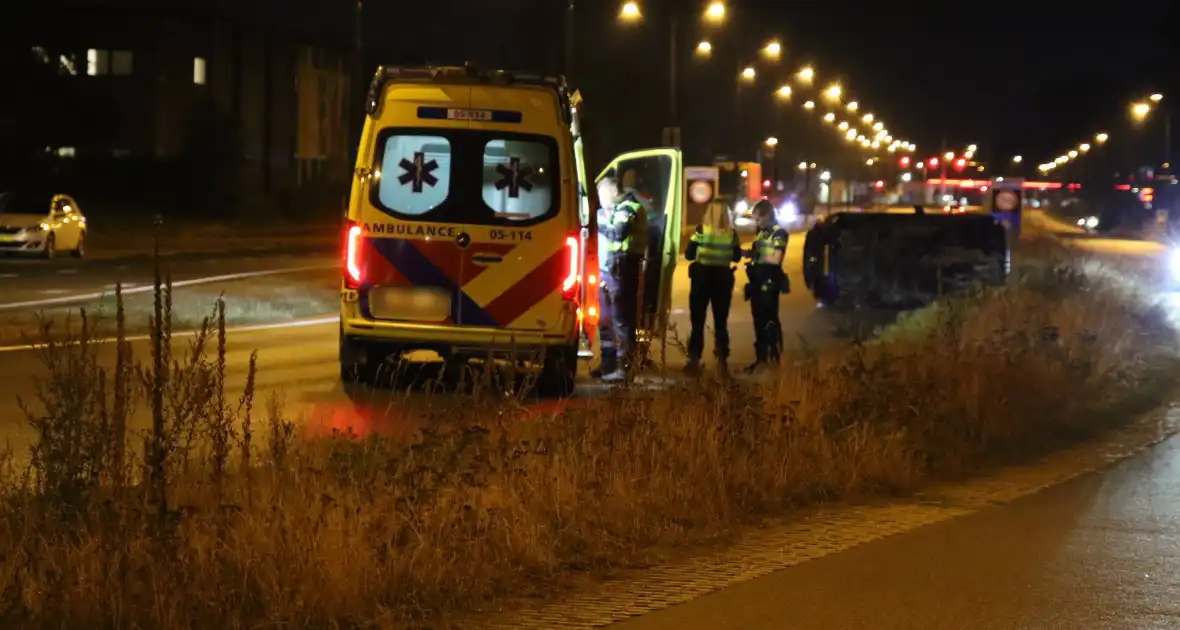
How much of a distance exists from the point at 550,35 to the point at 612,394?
5970 cm

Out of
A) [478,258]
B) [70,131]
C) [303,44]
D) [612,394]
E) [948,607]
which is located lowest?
[948,607]

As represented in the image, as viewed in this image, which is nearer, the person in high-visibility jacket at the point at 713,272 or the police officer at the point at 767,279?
the person in high-visibility jacket at the point at 713,272

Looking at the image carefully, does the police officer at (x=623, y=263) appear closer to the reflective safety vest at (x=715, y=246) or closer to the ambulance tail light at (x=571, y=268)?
the reflective safety vest at (x=715, y=246)

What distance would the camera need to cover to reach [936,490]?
31.5 feet

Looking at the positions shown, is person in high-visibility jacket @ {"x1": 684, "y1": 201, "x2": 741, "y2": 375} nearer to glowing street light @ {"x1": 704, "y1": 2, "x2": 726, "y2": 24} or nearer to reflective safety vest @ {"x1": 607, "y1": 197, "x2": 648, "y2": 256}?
reflective safety vest @ {"x1": 607, "y1": 197, "x2": 648, "y2": 256}

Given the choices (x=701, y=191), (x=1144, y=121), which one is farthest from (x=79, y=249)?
(x=1144, y=121)

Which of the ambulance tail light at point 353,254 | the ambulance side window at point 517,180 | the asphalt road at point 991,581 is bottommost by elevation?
the asphalt road at point 991,581

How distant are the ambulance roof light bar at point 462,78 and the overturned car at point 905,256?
9.64m

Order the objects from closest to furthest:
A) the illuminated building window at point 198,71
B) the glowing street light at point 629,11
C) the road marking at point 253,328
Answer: the road marking at point 253,328 → the glowing street light at point 629,11 → the illuminated building window at point 198,71

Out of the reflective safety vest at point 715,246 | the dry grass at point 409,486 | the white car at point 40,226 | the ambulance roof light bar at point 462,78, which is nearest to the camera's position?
the dry grass at point 409,486

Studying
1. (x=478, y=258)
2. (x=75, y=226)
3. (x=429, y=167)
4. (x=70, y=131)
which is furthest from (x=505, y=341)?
(x=70, y=131)

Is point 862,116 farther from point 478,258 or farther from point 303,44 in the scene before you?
point 478,258

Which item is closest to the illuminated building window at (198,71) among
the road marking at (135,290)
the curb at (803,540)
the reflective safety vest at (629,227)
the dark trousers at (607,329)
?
the road marking at (135,290)

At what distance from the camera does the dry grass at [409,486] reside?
20.3ft
